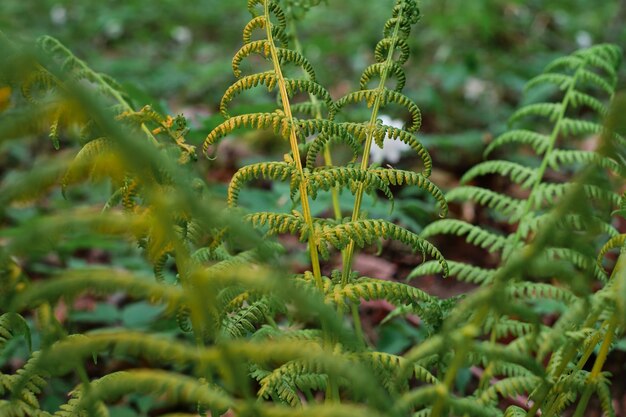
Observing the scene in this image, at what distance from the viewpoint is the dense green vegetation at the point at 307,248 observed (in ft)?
2.64

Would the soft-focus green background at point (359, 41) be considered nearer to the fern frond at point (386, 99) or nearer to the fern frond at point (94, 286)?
the fern frond at point (386, 99)

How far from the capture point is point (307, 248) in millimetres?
1523

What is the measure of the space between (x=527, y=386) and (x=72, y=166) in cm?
99

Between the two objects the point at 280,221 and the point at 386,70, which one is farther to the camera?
the point at 386,70

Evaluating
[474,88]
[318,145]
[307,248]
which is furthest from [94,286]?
[474,88]

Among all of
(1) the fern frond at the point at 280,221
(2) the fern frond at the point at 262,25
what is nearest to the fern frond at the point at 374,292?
(1) the fern frond at the point at 280,221

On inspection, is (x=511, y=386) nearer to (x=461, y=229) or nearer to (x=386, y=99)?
(x=461, y=229)

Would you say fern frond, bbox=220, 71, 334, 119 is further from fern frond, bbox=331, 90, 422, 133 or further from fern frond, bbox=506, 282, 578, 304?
fern frond, bbox=506, 282, 578, 304

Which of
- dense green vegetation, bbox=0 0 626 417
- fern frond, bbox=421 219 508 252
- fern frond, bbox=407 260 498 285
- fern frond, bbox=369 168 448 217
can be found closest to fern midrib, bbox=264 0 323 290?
dense green vegetation, bbox=0 0 626 417

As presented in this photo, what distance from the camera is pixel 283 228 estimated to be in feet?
4.02

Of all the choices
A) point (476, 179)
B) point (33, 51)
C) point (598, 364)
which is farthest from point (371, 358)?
point (476, 179)

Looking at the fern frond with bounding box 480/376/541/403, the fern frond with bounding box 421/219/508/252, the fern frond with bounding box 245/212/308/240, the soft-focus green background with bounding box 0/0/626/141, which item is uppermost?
the soft-focus green background with bounding box 0/0/626/141

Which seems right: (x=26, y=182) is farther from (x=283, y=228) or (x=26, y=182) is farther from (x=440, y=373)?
(x=440, y=373)

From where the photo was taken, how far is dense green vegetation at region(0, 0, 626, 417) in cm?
80
